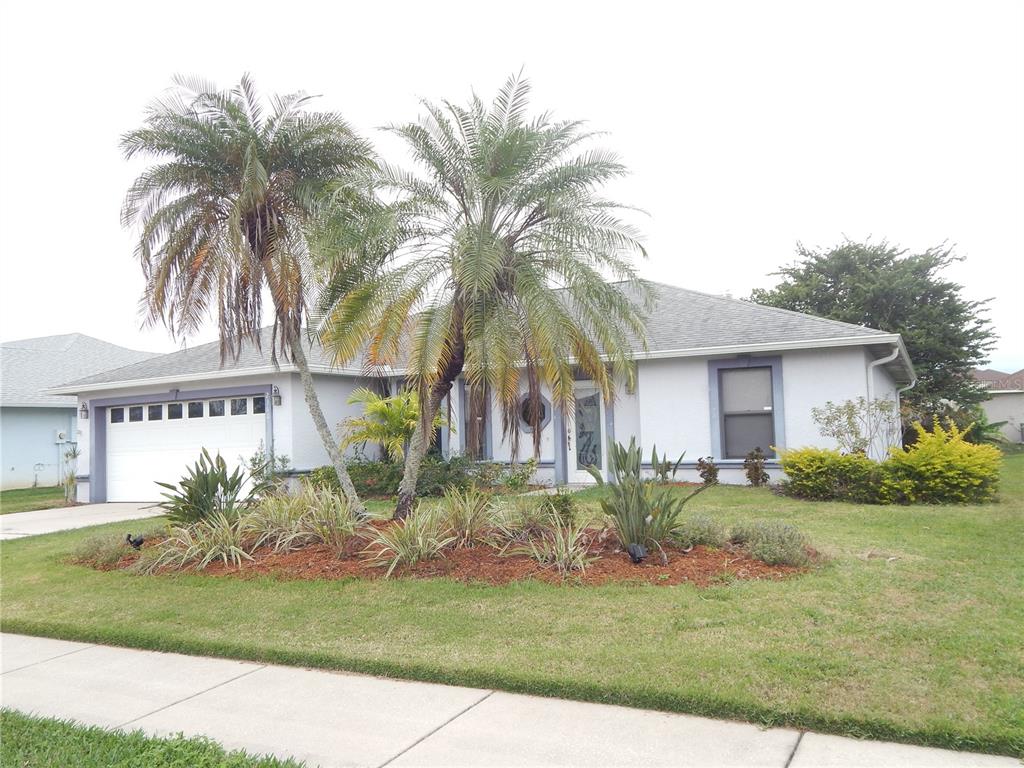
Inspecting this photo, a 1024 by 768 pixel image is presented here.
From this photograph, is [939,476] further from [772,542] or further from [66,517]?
[66,517]

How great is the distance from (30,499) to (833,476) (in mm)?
19715

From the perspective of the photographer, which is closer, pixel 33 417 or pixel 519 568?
pixel 519 568

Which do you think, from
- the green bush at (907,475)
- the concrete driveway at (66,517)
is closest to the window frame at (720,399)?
the green bush at (907,475)

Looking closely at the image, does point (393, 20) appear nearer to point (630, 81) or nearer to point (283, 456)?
point (630, 81)

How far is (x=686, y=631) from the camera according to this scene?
5.41m

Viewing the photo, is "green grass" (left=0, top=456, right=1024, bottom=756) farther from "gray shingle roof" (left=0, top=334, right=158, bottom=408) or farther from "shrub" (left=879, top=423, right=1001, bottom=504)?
"gray shingle roof" (left=0, top=334, right=158, bottom=408)

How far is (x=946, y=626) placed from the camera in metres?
5.30

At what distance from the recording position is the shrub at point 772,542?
716 cm

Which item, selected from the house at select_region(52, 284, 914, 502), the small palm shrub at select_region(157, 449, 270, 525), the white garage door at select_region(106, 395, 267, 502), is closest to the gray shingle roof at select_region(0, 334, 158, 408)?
the white garage door at select_region(106, 395, 267, 502)

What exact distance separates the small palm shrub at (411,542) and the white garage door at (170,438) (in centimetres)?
908

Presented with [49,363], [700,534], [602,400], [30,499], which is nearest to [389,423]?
[602,400]

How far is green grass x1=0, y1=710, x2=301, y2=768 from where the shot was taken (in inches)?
145

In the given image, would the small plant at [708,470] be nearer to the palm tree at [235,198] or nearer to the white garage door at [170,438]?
the palm tree at [235,198]

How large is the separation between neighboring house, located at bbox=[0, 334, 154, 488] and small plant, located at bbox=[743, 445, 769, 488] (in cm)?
1840
